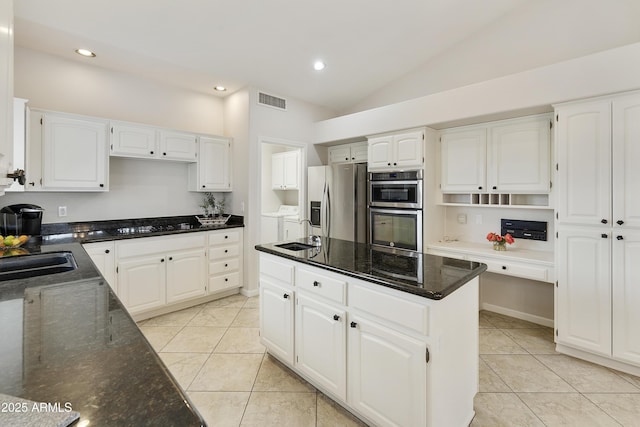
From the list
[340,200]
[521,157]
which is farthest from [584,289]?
[340,200]

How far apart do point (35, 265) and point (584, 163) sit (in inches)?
164

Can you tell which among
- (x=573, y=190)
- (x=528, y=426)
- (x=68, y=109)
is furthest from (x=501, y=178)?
(x=68, y=109)

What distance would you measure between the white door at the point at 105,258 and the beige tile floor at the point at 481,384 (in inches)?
27.1

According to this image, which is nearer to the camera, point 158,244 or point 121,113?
point 158,244

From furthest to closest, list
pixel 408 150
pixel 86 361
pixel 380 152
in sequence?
pixel 380 152, pixel 408 150, pixel 86 361

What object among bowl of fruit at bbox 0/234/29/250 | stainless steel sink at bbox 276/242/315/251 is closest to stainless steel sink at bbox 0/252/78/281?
bowl of fruit at bbox 0/234/29/250

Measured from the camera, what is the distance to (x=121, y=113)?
11.9 feet

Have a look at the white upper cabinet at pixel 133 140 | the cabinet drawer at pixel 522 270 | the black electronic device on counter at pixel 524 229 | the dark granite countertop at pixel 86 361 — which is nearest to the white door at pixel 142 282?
the white upper cabinet at pixel 133 140

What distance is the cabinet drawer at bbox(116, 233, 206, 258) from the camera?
10.3 feet

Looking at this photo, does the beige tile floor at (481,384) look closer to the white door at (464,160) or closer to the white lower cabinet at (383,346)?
the white lower cabinet at (383,346)

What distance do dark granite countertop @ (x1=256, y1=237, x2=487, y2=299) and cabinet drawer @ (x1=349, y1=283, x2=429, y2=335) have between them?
0.23 ft

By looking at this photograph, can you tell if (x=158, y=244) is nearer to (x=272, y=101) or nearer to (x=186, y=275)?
(x=186, y=275)

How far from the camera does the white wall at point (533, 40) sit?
2.69 metres

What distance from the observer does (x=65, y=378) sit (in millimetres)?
676
